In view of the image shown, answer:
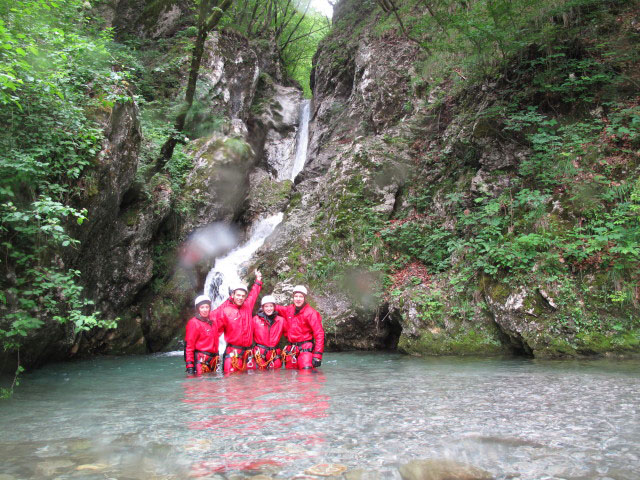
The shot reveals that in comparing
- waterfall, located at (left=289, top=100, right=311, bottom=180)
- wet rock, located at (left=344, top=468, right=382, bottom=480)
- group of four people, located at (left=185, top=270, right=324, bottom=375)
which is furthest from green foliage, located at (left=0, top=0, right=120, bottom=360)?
waterfall, located at (left=289, top=100, right=311, bottom=180)

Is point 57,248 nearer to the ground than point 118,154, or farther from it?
nearer to the ground

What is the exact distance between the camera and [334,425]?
10.9 feet

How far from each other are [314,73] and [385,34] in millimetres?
6278

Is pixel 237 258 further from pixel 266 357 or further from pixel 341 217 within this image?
pixel 266 357

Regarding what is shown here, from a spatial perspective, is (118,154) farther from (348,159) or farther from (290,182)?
(290,182)

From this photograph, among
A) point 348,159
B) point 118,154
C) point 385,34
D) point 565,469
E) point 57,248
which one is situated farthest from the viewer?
point 385,34

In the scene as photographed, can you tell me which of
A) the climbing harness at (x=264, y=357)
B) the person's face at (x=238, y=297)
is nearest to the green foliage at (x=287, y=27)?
the person's face at (x=238, y=297)

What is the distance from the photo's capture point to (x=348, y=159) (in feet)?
A: 44.4

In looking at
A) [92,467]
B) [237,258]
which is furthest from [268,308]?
[237,258]

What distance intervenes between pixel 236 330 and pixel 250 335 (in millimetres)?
309

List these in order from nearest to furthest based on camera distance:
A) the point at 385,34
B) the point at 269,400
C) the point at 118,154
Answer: the point at 269,400, the point at 118,154, the point at 385,34

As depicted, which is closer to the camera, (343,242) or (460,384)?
(460,384)

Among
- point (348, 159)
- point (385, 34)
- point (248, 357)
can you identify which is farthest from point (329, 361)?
point (385, 34)

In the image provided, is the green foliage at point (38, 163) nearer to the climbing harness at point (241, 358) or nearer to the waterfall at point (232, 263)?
the climbing harness at point (241, 358)
